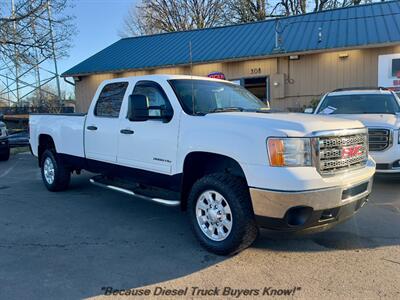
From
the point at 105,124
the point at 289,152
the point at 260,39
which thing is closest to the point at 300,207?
the point at 289,152

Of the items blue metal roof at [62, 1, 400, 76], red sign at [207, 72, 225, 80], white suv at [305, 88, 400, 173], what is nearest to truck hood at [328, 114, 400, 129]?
white suv at [305, 88, 400, 173]

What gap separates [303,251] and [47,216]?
3.72 meters

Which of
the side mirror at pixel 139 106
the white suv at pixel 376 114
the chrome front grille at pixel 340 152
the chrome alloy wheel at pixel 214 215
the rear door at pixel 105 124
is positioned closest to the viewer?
the chrome front grille at pixel 340 152

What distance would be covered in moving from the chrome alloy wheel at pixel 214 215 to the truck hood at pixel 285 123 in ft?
2.65

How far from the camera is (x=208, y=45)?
58.1ft

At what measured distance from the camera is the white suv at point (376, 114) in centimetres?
667

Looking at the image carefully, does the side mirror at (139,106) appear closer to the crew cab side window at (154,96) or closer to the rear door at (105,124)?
the crew cab side window at (154,96)

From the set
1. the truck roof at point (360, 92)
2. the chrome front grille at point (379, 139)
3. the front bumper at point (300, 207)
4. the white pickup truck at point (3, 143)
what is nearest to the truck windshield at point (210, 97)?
the front bumper at point (300, 207)

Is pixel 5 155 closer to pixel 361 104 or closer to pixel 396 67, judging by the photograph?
pixel 361 104

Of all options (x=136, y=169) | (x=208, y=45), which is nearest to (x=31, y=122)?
(x=136, y=169)

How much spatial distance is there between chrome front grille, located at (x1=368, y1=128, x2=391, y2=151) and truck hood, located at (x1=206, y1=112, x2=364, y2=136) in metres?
2.88

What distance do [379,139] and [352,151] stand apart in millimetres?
3152

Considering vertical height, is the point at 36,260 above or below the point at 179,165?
below

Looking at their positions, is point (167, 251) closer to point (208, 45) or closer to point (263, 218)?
point (263, 218)
